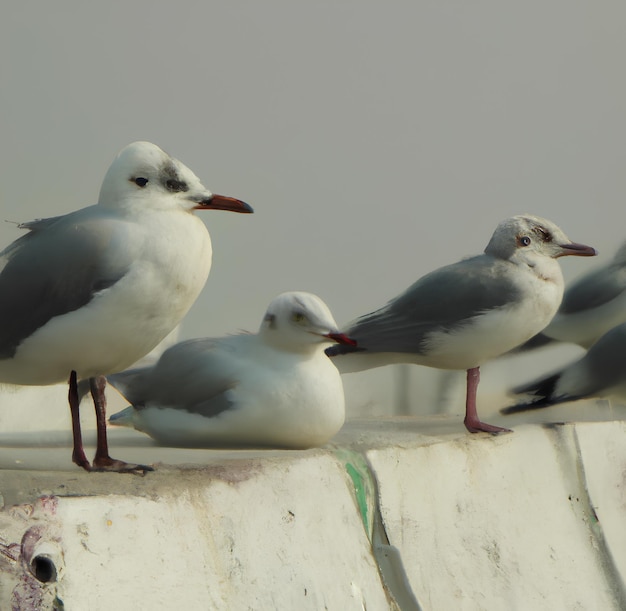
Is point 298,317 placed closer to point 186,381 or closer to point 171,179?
point 186,381

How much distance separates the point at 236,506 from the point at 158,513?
0.17 m

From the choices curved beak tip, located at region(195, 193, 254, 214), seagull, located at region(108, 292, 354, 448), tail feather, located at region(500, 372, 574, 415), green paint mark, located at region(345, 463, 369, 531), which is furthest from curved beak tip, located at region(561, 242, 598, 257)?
curved beak tip, located at region(195, 193, 254, 214)

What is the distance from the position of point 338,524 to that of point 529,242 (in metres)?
0.85

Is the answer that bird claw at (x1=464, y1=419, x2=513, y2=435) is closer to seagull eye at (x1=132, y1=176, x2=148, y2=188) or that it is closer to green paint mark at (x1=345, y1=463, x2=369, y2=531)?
green paint mark at (x1=345, y1=463, x2=369, y2=531)

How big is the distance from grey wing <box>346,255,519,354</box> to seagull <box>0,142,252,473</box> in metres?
0.75

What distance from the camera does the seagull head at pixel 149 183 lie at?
1592 millimetres

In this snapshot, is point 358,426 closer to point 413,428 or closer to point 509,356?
point 413,428

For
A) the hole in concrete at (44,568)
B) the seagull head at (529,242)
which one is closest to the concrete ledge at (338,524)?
the hole in concrete at (44,568)

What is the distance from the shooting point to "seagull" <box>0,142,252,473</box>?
1529 millimetres

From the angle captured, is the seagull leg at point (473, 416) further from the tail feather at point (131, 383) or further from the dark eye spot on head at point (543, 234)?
the tail feather at point (131, 383)

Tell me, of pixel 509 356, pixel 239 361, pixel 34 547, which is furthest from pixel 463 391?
pixel 34 547

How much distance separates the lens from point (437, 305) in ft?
7.34

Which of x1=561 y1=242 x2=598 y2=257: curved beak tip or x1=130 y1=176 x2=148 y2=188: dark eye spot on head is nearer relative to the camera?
x1=130 y1=176 x2=148 y2=188: dark eye spot on head

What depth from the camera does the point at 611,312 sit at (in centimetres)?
298
